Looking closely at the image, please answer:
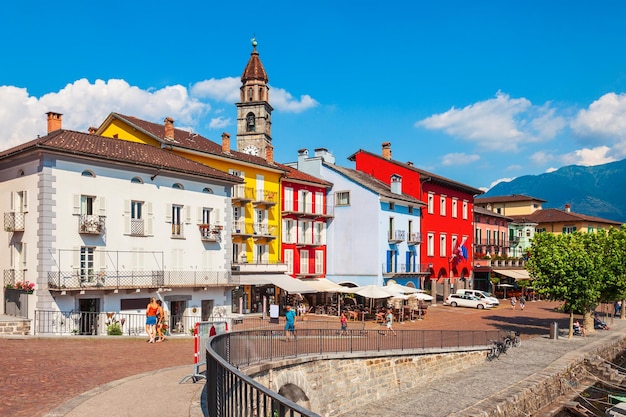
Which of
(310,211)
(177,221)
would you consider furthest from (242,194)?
(310,211)

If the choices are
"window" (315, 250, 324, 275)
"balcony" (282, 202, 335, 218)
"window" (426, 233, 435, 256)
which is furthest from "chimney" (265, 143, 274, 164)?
"window" (426, 233, 435, 256)

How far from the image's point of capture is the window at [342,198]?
49094 mm

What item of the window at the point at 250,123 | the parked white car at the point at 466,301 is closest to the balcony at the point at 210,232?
the parked white car at the point at 466,301

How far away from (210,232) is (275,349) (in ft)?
58.4

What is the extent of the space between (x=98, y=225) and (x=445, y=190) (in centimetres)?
3789

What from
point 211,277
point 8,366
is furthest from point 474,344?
point 8,366

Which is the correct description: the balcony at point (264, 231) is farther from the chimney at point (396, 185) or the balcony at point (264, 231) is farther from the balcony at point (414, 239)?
the balcony at point (414, 239)

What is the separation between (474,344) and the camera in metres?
28.4

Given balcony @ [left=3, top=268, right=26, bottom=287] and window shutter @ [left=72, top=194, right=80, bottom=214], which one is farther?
window shutter @ [left=72, top=194, right=80, bottom=214]

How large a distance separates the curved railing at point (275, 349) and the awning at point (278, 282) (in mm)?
13433

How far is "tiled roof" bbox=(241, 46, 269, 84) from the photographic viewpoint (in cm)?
6625

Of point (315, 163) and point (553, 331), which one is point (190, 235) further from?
point (553, 331)

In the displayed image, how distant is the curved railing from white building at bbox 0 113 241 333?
12635 millimetres

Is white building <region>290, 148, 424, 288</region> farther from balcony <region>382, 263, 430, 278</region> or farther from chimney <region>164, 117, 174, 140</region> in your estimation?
chimney <region>164, 117, 174, 140</region>
